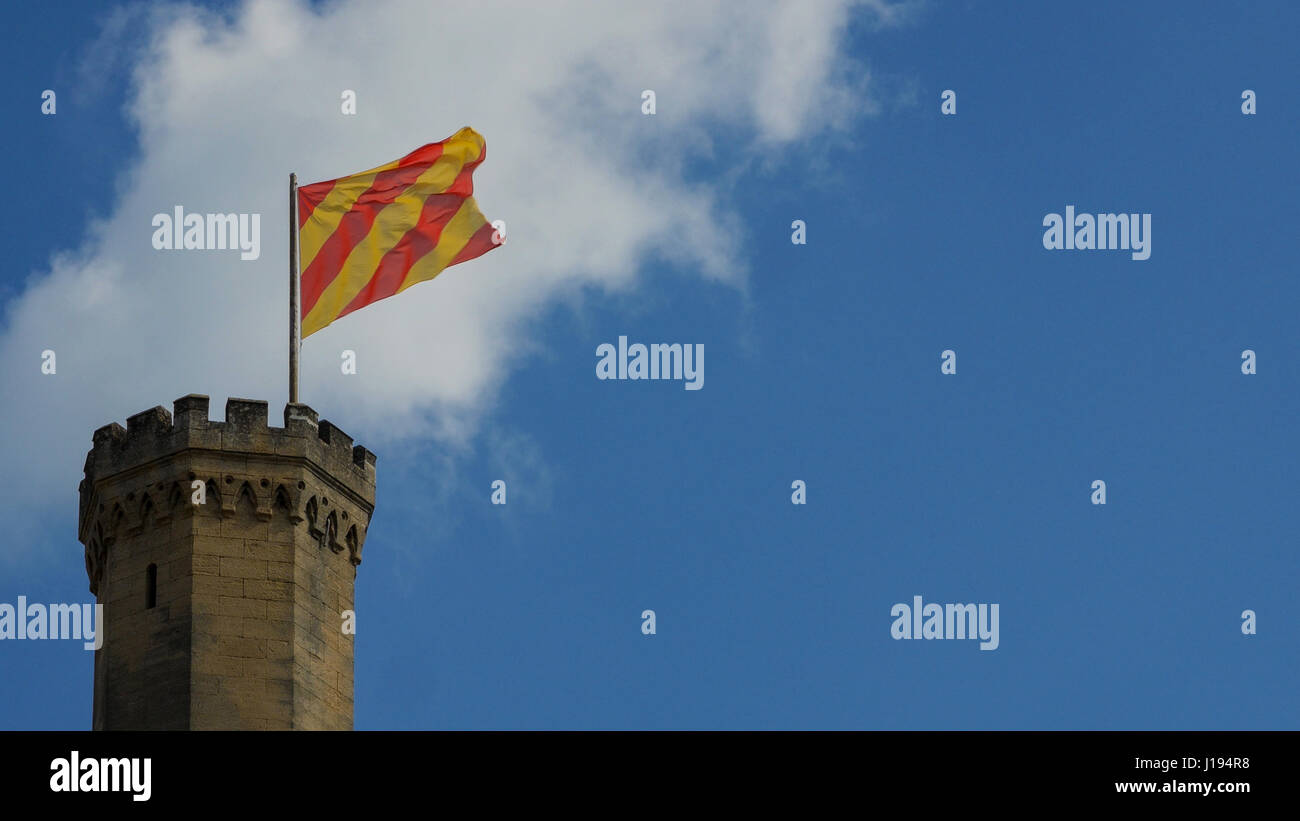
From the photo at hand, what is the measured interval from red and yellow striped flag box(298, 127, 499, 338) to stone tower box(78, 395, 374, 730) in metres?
2.75

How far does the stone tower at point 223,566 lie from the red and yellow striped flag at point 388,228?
2.75 m

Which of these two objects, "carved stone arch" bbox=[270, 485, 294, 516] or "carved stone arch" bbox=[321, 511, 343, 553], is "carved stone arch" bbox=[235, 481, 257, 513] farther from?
"carved stone arch" bbox=[321, 511, 343, 553]

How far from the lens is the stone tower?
60469 mm

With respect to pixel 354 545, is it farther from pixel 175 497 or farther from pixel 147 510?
pixel 147 510

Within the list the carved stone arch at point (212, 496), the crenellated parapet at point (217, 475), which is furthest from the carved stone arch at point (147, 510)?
the carved stone arch at point (212, 496)

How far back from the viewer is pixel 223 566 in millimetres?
61594

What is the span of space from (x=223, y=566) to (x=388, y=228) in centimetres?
798

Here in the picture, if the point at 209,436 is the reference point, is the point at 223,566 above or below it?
below

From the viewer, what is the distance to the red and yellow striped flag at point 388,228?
64.0 meters

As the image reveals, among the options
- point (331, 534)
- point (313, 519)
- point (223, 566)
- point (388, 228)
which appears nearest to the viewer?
point (223, 566)

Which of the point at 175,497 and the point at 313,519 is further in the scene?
the point at 313,519

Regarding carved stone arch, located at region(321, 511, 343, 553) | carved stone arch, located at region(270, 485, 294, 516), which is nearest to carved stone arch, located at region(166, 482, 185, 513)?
carved stone arch, located at region(270, 485, 294, 516)

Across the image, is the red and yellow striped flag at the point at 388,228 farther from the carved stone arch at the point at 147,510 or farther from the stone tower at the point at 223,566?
the carved stone arch at the point at 147,510

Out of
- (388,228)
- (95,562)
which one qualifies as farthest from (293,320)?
(95,562)
